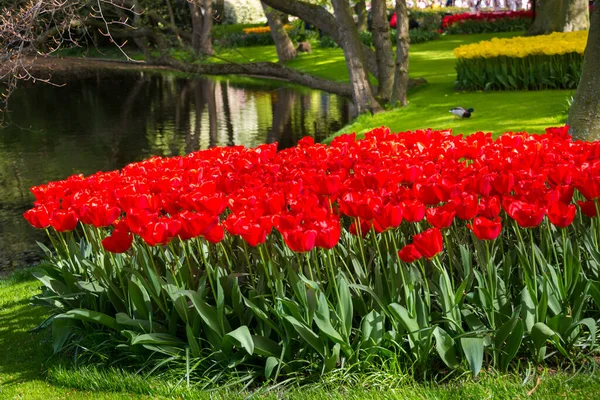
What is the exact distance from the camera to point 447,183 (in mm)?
4855

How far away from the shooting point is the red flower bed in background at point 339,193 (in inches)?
175

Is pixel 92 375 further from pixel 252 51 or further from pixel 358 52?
pixel 252 51

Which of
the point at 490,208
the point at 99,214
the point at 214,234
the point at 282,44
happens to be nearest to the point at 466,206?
the point at 490,208

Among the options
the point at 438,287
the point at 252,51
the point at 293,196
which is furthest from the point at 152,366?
the point at 252,51

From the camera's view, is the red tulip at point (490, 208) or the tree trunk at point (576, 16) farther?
the tree trunk at point (576, 16)

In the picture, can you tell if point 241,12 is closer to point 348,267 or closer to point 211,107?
point 211,107

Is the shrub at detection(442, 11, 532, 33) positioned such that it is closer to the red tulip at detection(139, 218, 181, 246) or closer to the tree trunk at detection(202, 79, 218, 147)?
the tree trunk at detection(202, 79, 218, 147)

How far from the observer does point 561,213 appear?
445 centimetres

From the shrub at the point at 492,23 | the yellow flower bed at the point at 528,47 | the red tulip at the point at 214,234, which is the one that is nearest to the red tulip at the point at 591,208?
the red tulip at the point at 214,234

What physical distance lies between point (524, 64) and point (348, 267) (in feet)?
52.6

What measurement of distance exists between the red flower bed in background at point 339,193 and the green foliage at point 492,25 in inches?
1502

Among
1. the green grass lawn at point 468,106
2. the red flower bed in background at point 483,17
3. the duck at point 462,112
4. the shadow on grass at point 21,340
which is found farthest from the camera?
the red flower bed in background at point 483,17

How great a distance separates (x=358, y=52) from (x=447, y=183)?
14912 millimetres

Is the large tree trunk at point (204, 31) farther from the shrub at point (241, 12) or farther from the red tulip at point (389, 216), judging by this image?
the red tulip at point (389, 216)
